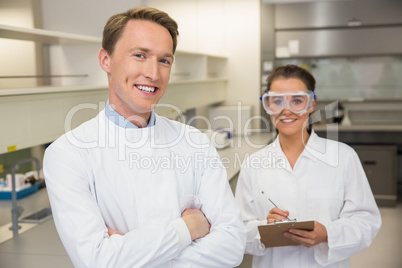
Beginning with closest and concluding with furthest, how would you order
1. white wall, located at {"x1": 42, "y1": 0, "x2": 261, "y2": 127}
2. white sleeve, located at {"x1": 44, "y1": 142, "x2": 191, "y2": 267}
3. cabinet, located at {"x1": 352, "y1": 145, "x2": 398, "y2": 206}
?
white sleeve, located at {"x1": 44, "y1": 142, "x2": 191, "y2": 267}, cabinet, located at {"x1": 352, "y1": 145, "x2": 398, "y2": 206}, white wall, located at {"x1": 42, "y1": 0, "x2": 261, "y2": 127}

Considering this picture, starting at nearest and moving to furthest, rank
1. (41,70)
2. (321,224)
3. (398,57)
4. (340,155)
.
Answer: (321,224) < (340,155) < (41,70) < (398,57)

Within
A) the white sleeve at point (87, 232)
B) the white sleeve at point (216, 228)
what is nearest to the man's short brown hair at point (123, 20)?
the white sleeve at point (87, 232)

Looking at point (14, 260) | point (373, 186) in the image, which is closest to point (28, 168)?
point (14, 260)

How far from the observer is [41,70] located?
3879 millimetres

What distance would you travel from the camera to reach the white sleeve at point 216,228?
1.37 metres

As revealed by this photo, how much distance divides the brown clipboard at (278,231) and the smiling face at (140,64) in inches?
28.3

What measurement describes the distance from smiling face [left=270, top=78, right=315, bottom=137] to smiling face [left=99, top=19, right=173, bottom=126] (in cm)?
77

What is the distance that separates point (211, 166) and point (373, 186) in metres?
4.77

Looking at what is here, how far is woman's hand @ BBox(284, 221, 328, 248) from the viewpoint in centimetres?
179

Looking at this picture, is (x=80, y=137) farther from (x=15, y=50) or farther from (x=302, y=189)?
(x=15, y=50)

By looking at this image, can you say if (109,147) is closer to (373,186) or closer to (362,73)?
(373,186)

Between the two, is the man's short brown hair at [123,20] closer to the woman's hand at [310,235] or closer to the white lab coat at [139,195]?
the white lab coat at [139,195]

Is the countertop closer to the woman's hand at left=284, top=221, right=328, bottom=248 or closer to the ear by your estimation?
the woman's hand at left=284, top=221, right=328, bottom=248

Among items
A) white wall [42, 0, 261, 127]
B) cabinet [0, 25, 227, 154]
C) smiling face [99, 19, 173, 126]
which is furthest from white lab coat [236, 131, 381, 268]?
white wall [42, 0, 261, 127]
